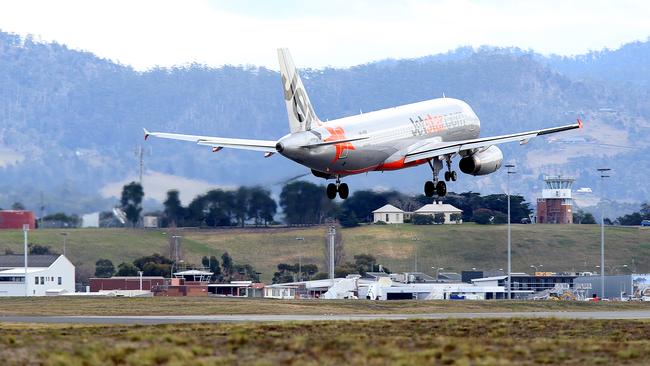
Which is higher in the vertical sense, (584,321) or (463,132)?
(463,132)

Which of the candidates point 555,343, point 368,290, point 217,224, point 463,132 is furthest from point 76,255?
point 555,343

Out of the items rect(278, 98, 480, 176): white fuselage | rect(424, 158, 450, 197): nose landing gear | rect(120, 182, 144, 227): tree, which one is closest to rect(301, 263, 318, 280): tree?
rect(120, 182, 144, 227): tree

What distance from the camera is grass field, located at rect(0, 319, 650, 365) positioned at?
182 feet

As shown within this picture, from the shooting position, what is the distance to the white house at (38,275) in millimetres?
166500

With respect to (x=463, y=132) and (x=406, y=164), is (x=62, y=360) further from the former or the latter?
(x=463, y=132)

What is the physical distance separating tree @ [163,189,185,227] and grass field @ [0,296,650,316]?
33.9 metres

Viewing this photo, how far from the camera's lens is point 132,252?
190375 millimetres

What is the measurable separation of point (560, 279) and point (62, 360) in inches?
5534

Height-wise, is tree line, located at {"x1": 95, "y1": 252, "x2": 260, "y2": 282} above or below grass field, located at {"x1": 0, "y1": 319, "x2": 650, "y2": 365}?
above

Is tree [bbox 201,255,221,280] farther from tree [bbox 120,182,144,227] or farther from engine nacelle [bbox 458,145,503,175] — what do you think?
engine nacelle [bbox 458,145,503,175]

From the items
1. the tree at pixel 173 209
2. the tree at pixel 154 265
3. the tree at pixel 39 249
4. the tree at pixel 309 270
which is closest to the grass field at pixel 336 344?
the tree at pixel 173 209

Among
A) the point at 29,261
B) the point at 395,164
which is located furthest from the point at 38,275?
the point at 395,164

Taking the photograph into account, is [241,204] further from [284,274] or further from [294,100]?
[294,100]

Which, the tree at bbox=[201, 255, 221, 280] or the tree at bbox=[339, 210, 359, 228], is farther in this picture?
the tree at bbox=[339, 210, 359, 228]
